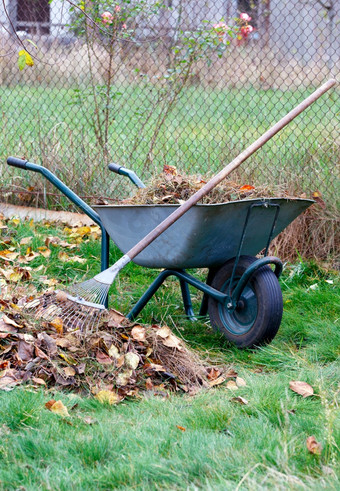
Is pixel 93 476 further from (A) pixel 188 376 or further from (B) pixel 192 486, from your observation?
(A) pixel 188 376

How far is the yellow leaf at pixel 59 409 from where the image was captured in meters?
2.56

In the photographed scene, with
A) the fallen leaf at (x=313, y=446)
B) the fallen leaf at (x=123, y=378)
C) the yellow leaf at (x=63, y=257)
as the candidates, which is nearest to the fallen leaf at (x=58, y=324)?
the fallen leaf at (x=123, y=378)

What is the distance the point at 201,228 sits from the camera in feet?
10.8

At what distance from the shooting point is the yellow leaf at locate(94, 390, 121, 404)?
2.75 metres

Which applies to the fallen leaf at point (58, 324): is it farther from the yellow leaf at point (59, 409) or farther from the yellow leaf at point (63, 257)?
the yellow leaf at point (63, 257)

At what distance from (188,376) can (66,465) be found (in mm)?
1080

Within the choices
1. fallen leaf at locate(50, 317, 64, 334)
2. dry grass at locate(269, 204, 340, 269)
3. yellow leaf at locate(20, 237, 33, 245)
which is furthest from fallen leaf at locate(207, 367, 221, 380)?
yellow leaf at locate(20, 237, 33, 245)

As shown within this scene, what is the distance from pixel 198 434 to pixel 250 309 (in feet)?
4.19

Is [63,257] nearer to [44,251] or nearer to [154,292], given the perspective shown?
[44,251]

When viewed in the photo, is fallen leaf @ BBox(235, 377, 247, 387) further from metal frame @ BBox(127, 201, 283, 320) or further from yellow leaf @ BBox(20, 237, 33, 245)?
yellow leaf @ BBox(20, 237, 33, 245)

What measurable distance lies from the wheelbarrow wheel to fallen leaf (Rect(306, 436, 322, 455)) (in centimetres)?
115

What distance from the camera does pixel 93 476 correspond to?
2043mm

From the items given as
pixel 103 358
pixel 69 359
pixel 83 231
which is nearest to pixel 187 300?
pixel 103 358

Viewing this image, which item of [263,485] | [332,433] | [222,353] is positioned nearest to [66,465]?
[263,485]
